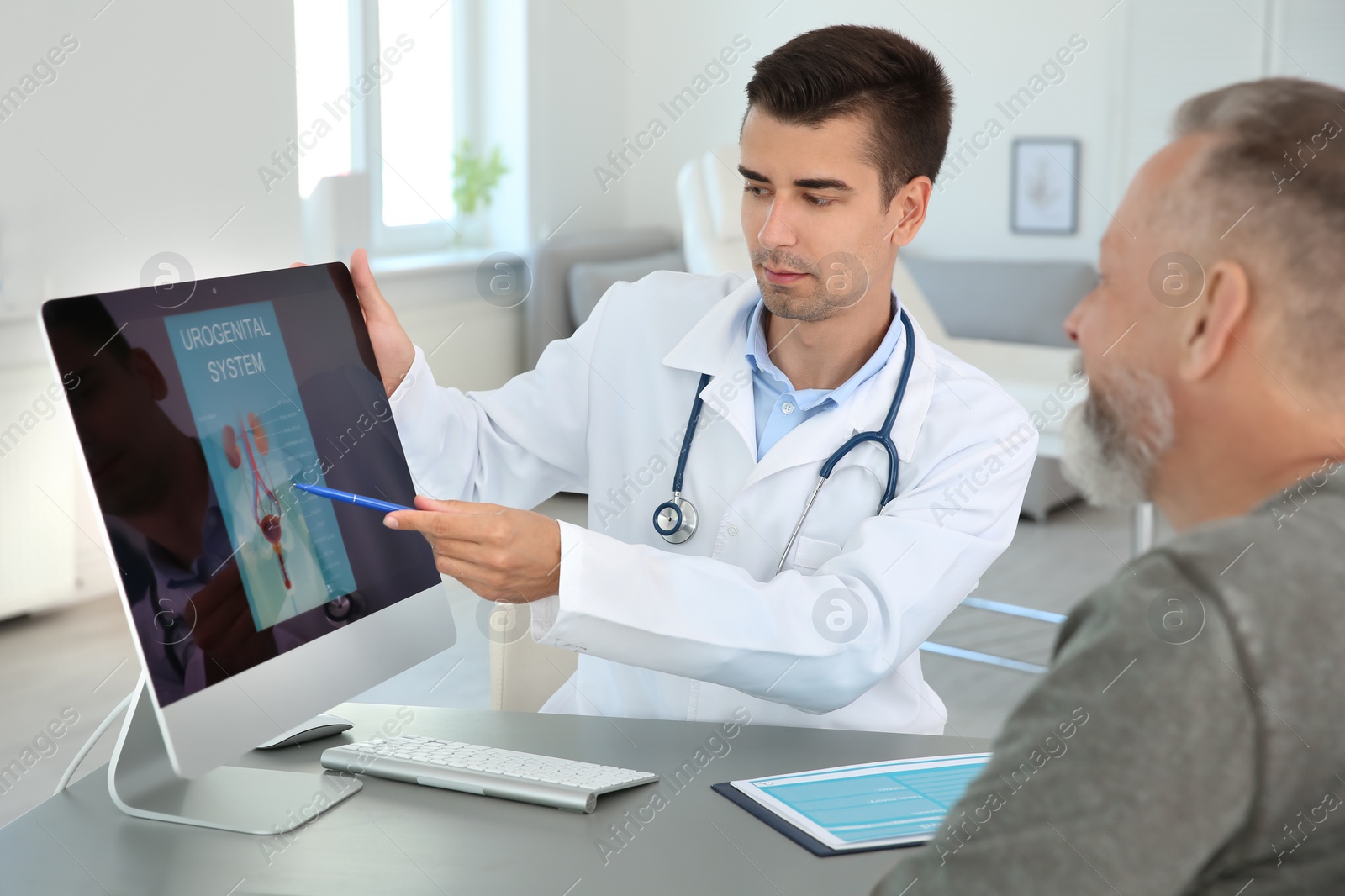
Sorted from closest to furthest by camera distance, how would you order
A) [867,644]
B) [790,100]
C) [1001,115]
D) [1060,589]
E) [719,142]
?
[867,644] < [790,100] < [1060,589] < [1001,115] < [719,142]

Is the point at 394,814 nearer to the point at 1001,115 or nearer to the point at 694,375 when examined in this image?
the point at 694,375

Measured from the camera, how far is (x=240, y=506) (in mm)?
991

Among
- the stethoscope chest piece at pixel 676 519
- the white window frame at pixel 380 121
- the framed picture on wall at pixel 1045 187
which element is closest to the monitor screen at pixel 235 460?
the stethoscope chest piece at pixel 676 519

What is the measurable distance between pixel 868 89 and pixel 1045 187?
152 inches

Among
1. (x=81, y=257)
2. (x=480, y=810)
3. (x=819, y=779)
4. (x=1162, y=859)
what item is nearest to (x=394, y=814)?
(x=480, y=810)

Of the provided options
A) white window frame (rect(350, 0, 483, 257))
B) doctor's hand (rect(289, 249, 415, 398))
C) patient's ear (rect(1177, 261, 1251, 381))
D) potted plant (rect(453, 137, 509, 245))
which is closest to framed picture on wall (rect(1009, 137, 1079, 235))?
potted plant (rect(453, 137, 509, 245))

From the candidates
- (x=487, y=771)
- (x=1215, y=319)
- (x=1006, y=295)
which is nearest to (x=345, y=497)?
(x=487, y=771)

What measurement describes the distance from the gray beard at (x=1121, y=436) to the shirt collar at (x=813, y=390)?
0.65m

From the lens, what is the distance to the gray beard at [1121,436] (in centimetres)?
70

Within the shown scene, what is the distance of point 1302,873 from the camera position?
0.55 m

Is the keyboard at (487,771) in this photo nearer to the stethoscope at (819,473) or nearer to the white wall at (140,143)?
the stethoscope at (819,473)

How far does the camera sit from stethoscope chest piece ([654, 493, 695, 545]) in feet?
4.66

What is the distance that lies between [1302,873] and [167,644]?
0.76 m

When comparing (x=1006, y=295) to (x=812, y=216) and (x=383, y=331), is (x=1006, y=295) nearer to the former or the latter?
(x=812, y=216)
